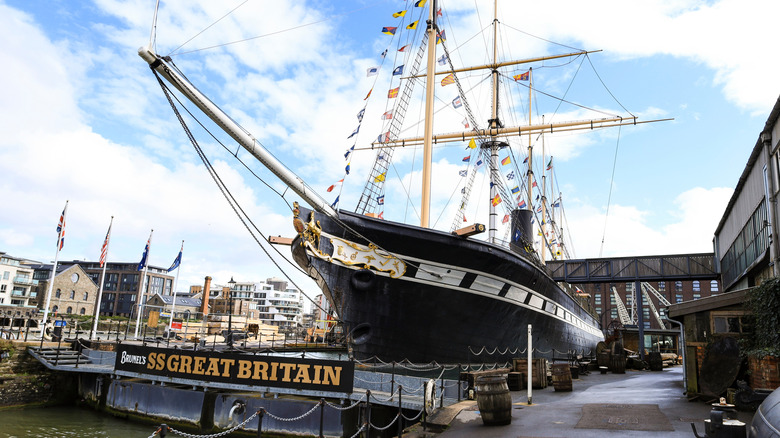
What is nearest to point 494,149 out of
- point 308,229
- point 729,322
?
point 308,229

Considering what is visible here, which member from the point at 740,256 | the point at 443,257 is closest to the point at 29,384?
the point at 443,257

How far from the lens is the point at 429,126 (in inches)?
799

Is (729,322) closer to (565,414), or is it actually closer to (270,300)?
(565,414)

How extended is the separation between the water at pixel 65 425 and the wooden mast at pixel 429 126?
38.7 feet

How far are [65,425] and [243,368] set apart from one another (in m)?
6.36

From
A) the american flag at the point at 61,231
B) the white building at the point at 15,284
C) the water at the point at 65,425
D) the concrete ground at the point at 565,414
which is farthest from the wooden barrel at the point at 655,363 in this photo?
the white building at the point at 15,284

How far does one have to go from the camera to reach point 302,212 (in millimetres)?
15516

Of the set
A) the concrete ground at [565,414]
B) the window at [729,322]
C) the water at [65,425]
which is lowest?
the water at [65,425]

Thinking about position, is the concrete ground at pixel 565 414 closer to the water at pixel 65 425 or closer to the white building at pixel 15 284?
the water at pixel 65 425

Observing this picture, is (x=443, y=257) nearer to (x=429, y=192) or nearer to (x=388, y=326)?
(x=388, y=326)

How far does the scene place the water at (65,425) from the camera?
12.6 meters

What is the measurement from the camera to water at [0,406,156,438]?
12.6 m

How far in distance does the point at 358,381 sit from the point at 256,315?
90.6 meters

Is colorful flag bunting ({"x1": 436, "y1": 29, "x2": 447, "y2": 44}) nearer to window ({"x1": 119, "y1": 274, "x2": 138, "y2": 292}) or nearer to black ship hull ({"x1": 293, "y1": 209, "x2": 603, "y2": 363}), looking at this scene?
black ship hull ({"x1": 293, "y1": 209, "x2": 603, "y2": 363})
